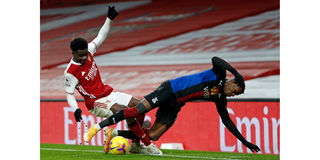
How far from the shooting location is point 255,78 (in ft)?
31.9

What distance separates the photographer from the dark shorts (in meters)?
5.64

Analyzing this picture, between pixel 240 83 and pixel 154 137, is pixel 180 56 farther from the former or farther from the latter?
pixel 240 83

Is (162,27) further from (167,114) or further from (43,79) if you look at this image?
(167,114)

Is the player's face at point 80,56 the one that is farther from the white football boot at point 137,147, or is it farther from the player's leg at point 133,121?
the white football boot at point 137,147

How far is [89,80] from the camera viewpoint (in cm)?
620

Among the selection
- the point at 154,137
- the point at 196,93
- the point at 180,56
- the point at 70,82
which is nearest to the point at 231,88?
the point at 196,93

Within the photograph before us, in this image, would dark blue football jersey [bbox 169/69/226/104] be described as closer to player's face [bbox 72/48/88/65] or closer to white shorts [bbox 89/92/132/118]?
white shorts [bbox 89/92/132/118]

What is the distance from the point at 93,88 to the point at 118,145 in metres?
0.76

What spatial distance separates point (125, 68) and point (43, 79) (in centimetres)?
210

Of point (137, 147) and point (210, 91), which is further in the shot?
point (137, 147)

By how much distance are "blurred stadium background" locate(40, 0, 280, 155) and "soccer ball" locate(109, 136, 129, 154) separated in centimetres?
232

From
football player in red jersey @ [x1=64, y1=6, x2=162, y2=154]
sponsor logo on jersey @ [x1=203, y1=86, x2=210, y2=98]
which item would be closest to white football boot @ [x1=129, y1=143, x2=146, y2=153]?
football player in red jersey @ [x1=64, y1=6, x2=162, y2=154]
